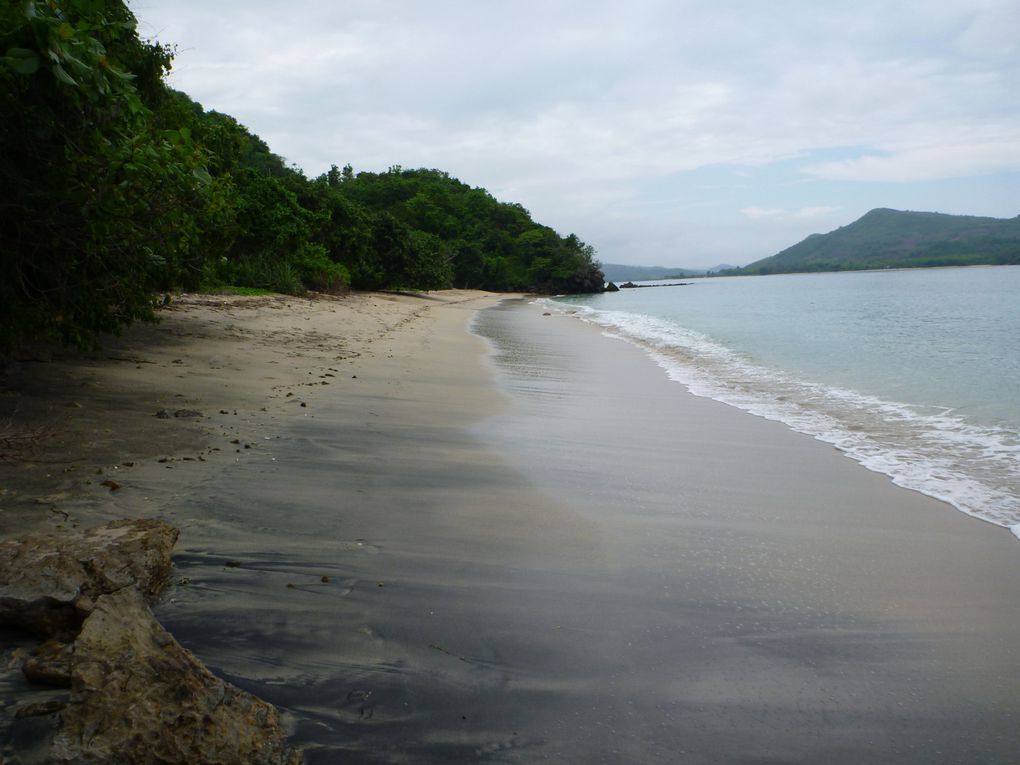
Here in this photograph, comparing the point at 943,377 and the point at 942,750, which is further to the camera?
the point at 943,377

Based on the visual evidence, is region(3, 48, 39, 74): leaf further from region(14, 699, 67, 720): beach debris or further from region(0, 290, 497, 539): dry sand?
region(14, 699, 67, 720): beach debris

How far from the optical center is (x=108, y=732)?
5.63 ft

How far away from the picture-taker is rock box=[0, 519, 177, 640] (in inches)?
89.2

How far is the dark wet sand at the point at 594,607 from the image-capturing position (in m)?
2.15

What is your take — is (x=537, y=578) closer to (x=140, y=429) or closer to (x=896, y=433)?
(x=140, y=429)

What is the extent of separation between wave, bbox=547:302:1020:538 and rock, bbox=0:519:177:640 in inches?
184

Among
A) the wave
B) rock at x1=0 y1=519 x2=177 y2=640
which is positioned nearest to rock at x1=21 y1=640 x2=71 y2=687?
rock at x1=0 y1=519 x2=177 y2=640

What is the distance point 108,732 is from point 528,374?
363 inches

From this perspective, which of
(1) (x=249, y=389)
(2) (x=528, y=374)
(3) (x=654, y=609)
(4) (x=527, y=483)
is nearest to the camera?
(3) (x=654, y=609)

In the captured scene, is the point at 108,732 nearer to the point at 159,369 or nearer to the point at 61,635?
the point at 61,635

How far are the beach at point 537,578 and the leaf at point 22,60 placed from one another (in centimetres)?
202

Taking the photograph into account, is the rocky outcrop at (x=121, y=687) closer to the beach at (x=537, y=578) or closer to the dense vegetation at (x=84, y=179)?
the beach at (x=537, y=578)

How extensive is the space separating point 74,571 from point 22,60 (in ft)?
7.80

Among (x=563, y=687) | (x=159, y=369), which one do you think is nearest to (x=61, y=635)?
(x=563, y=687)
